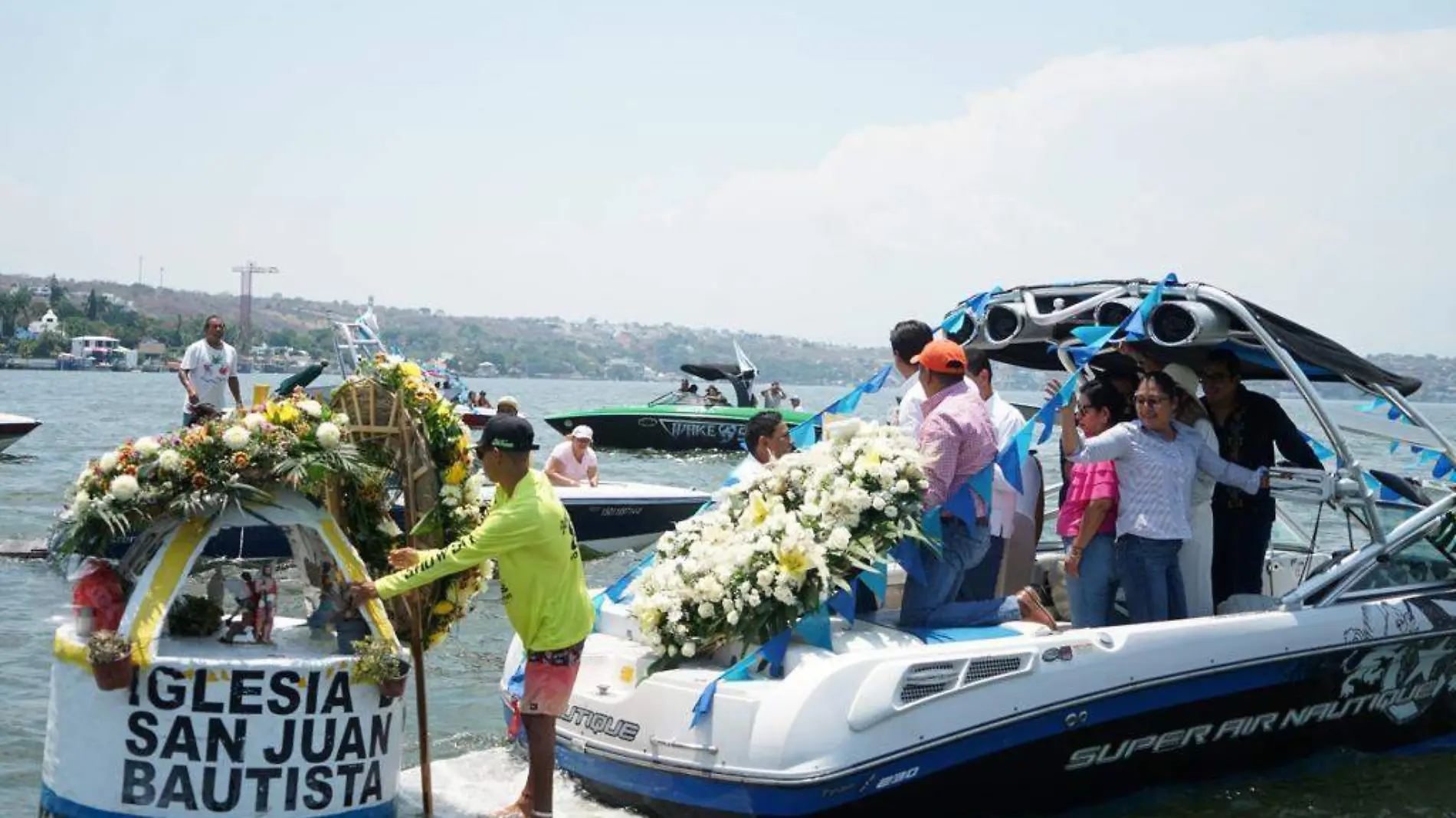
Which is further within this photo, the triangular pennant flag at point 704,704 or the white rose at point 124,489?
the triangular pennant flag at point 704,704

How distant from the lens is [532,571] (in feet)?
21.9

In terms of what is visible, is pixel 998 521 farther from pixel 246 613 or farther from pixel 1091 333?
pixel 246 613

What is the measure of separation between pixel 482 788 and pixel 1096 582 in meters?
3.43

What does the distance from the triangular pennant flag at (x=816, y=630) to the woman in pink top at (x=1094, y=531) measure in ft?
6.06

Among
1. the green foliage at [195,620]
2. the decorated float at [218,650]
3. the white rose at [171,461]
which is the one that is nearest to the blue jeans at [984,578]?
the decorated float at [218,650]

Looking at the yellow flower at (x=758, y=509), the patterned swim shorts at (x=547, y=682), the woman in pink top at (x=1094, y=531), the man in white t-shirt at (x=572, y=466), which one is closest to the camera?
the patterned swim shorts at (x=547, y=682)

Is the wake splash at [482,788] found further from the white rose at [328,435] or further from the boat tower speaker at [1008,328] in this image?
the boat tower speaker at [1008,328]

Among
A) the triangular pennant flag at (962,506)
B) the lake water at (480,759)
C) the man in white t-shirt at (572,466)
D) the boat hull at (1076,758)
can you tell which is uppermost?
the triangular pennant flag at (962,506)

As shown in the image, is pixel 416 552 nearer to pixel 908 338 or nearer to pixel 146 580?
pixel 146 580

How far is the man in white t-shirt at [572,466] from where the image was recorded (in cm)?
1764

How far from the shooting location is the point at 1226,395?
30.8 feet

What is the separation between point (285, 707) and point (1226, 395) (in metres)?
5.87

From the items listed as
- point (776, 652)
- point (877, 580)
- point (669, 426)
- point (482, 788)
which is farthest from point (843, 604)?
point (669, 426)

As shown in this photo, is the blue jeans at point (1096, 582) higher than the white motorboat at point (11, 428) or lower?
higher
